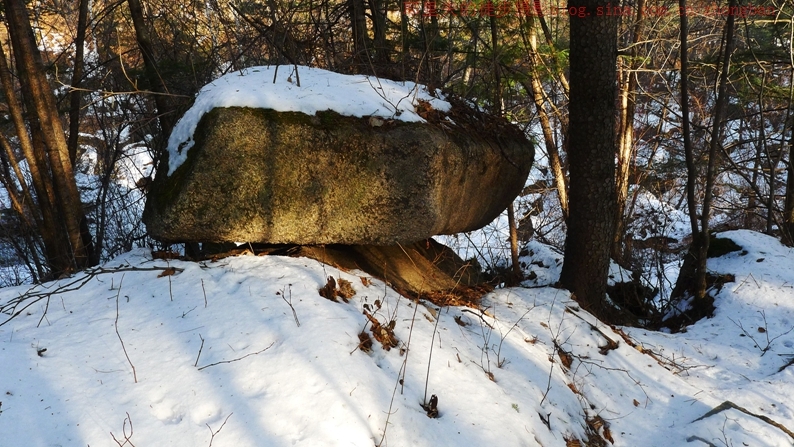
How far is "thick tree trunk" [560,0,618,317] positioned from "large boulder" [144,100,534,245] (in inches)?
57.5

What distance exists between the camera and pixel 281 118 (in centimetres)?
412

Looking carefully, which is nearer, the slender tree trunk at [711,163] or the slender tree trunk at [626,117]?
the slender tree trunk at [711,163]

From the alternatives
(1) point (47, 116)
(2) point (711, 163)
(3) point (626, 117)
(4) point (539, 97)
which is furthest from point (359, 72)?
(3) point (626, 117)

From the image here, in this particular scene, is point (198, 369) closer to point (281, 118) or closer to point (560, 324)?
point (281, 118)

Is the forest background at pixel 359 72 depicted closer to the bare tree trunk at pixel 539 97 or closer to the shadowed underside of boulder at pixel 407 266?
the bare tree trunk at pixel 539 97

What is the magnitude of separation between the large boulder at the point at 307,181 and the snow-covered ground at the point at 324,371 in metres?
0.35

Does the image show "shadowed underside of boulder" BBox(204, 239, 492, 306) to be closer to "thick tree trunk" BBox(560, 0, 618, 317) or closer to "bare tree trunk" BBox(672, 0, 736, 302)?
"thick tree trunk" BBox(560, 0, 618, 317)

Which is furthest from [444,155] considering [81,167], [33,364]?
[81,167]

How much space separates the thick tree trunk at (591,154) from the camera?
5047 mm

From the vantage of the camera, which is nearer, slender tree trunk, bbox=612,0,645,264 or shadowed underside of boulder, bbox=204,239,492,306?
shadowed underside of boulder, bbox=204,239,492,306

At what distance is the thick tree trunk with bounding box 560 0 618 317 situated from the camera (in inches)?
199

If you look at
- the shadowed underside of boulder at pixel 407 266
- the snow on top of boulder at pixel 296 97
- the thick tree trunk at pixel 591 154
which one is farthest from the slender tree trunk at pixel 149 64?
the thick tree trunk at pixel 591 154

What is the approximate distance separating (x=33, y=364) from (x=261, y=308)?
126cm

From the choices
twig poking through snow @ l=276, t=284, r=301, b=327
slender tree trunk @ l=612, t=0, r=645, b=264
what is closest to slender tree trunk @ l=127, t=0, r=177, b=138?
twig poking through snow @ l=276, t=284, r=301, b=327
